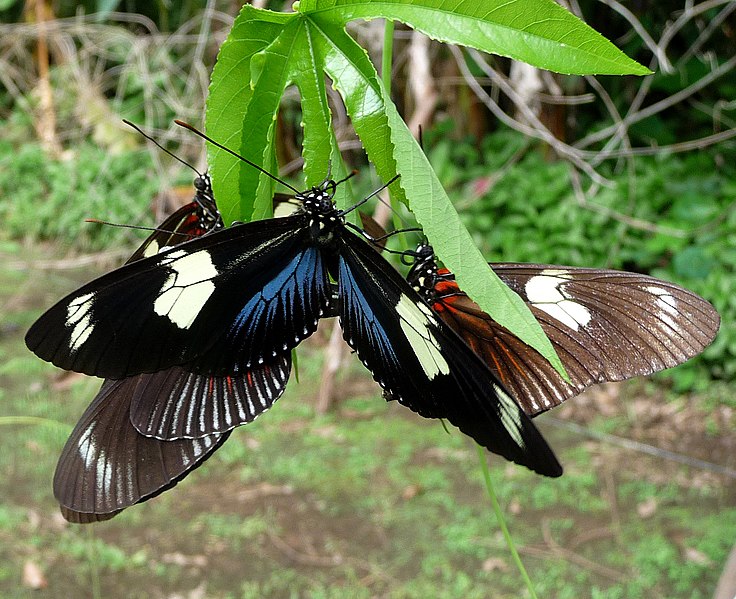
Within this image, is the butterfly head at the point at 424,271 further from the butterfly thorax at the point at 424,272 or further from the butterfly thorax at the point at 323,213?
the butterfly thorax at the point at 323,213

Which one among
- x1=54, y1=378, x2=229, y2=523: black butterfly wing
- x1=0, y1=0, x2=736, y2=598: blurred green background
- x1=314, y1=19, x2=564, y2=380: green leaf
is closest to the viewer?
x1=314, y1=19, x2=564, y2=380: green leaf

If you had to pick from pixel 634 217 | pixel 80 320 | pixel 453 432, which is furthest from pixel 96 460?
pixel 634 217

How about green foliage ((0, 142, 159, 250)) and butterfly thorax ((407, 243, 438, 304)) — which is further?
green foliage ((0, 142, 159, 250))

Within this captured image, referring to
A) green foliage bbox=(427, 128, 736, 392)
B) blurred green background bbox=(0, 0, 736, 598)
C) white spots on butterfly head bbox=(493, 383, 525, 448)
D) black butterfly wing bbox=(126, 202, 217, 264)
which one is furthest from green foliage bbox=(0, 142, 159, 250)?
white spots on butterfly head bbox=(493, 383, 525, 448)

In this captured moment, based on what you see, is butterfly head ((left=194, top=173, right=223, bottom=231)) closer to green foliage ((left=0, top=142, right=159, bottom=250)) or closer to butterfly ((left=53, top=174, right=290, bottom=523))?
butterfly ((left=53, top=174, right=290, bottom=523))

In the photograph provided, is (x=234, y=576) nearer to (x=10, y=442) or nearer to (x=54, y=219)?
(x=10, y=442)

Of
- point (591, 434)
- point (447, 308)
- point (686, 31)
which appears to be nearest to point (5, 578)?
point (591, 434)
